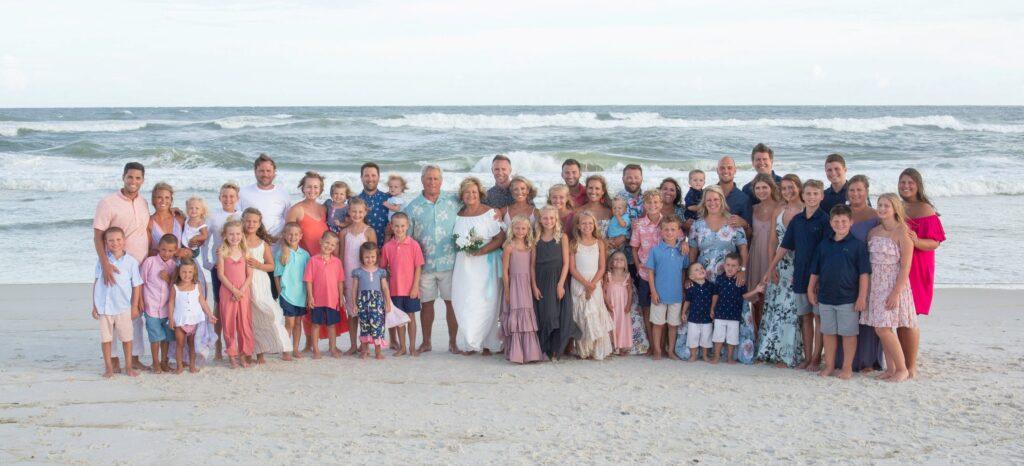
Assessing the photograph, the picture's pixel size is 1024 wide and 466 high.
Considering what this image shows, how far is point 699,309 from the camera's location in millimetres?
6305

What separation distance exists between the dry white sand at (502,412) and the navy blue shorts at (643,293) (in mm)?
435

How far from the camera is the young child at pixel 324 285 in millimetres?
6293

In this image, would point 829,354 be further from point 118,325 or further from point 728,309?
point 118,325

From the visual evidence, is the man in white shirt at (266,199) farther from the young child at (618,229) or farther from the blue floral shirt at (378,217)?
the young child at (618,229)

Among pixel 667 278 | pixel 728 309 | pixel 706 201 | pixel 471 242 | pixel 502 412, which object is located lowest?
pixel 502 412

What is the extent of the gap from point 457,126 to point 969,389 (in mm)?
33531

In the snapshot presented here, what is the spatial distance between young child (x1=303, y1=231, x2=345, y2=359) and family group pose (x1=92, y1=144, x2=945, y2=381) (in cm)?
1

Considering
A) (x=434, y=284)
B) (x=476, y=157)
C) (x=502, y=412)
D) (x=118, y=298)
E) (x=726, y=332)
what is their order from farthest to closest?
(x=476, y=157), (x=434, y=284), (x=726, y=332), (x=118, y=298), (x=502, y=412)

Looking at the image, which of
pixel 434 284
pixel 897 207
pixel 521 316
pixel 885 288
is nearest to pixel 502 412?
pixel 521 316

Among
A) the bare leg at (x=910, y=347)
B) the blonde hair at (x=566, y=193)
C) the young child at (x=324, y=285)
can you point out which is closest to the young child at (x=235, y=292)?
the young child at (x=324, y=285)

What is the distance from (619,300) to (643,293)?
20 cm

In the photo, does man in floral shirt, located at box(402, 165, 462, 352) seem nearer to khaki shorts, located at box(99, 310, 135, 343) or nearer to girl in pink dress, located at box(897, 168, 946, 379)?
khaki shorts, located at box(99, 310, 135, 343)

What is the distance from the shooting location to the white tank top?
19.2 ft

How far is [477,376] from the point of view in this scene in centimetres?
594
